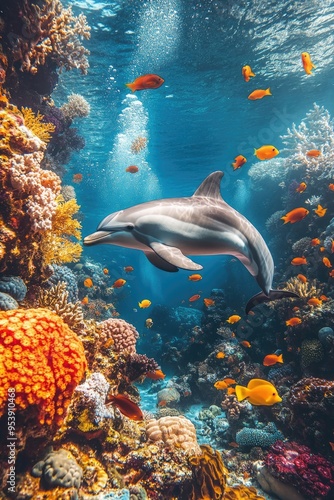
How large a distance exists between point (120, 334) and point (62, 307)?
1.65m

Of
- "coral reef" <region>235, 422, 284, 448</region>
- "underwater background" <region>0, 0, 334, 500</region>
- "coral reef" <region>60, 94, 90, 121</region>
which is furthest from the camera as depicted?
"coral reef" <region>60, 94, 90, 121</region>

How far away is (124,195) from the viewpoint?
44219 millimetres

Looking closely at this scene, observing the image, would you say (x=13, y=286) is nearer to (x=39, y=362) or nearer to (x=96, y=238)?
(x=39, y=362)

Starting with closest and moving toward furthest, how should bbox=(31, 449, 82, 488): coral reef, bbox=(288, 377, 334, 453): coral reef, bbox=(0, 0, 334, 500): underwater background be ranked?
bbox=(31, 449, 82, 488): coral reef → bbox=(0, 0, 334, 500): underwater background → bbox=(288, 377, 334, 453): coral reef

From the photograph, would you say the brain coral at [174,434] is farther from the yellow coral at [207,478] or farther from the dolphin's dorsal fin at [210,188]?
the dolphin's dorsal fin at [210,188]

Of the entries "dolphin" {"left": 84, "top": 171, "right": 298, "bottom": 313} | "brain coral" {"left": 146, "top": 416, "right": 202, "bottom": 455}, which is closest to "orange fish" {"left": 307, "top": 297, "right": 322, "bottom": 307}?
"brain coral" {"left": 146, "top": 416, "right": 202, "bottom": 455}

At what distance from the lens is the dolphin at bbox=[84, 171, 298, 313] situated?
100 inches

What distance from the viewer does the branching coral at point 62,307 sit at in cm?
471

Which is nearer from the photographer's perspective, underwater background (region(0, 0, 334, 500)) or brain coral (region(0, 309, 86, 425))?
brain coral (region(0, 309, 86, 425))

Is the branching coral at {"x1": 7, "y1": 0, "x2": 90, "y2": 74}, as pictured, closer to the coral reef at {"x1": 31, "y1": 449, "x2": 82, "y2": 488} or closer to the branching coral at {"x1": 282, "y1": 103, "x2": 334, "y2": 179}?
the coral reef at {"x1": 31, "y1": 449, "x2": 82, "y2": 488}

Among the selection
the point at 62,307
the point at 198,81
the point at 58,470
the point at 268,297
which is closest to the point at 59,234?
the point at 62,307

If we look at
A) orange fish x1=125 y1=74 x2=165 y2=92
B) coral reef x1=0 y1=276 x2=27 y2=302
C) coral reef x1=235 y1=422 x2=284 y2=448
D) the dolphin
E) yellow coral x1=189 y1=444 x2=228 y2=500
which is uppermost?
orange fish x1=125 y1=74 x2=165 y2=92

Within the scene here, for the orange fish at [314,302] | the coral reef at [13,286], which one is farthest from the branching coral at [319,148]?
the coral reef at [13,286]

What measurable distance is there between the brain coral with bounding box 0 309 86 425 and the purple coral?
16.8ft
